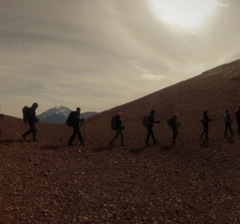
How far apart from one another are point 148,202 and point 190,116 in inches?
1096

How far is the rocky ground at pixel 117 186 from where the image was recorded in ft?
17.6

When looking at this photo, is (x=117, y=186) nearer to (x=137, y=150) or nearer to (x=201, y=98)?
(x=137, y=150)

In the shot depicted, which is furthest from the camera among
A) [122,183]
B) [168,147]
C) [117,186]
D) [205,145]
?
[205,145]

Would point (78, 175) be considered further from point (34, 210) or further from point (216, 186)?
point (216, 186)

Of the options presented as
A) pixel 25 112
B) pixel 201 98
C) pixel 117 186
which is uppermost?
pixel 201 98

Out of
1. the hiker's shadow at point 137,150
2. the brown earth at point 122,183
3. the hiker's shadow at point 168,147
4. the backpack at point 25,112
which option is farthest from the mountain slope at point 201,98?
the backpack at point 25,112

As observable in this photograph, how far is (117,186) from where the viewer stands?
7.10 meters

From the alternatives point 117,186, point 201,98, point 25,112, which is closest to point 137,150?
point 117,186

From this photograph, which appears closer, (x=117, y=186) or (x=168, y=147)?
(x=117, y=186)

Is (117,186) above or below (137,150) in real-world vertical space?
below

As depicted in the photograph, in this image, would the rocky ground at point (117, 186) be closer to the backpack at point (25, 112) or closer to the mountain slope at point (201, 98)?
the backpack at point (25, 112)

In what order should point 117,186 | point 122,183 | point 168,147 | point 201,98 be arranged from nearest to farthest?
1. point 117,186
2. point 122,183
3. point 168,147
4. point 201,98

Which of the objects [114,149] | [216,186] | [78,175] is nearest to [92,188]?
[78,175]

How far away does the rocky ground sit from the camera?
5.38 meters
